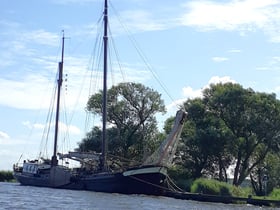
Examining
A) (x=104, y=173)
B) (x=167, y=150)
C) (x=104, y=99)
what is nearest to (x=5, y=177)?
(x=104, y=99)

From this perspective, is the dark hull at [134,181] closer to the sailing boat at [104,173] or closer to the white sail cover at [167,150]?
the sailing boat at [104,173]

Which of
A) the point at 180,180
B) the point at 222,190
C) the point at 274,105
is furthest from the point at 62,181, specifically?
the point at 274,105

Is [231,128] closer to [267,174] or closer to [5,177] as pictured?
[267,174]

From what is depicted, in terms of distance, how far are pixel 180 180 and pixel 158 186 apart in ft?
59.3

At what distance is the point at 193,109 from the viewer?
323 feet

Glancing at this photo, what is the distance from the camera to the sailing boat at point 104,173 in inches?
3036

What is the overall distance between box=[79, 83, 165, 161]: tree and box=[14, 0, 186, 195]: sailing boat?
1256 cm

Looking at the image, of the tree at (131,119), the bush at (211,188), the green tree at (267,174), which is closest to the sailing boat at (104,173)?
the bush at (211,188)

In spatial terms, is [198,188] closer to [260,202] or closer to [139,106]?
[260,202]

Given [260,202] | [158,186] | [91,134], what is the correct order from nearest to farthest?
[260,202] < [158,186] < [91,134]

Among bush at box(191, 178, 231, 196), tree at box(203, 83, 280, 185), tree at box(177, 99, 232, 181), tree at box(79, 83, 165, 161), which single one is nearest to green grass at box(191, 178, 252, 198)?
bush at box(191, 178, 231, 196)

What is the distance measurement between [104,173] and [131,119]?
34235 mm

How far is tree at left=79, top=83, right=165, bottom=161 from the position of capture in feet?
368

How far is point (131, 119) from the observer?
114m
